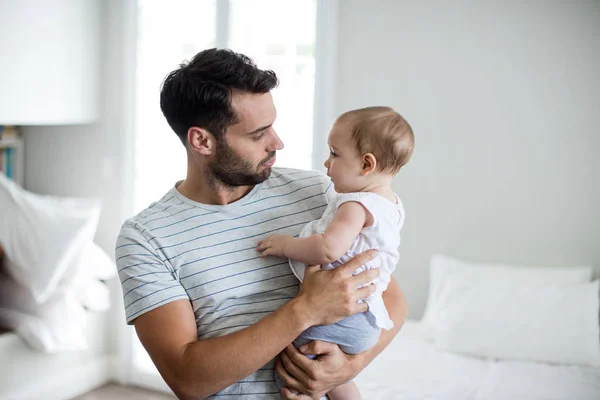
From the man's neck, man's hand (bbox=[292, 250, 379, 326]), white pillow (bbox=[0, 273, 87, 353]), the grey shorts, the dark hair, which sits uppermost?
the dark hair

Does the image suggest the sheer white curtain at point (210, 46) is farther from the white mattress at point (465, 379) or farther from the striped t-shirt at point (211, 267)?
the striped t-shirt at point (211, 267)

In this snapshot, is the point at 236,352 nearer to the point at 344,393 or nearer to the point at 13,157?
the point at 344,393

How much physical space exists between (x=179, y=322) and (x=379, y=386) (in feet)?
4.27

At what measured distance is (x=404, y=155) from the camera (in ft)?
4.99

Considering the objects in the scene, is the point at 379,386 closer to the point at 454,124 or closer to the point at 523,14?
the point at 454,124

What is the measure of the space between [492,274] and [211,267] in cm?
182

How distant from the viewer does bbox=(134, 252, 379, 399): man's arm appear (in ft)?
4.31

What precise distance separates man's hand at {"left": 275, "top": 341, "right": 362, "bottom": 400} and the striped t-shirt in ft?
0.17

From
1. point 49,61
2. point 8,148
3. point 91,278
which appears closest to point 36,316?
point 91,278

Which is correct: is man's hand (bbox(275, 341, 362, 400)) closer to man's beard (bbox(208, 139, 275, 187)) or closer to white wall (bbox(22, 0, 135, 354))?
man's beard (bbox(208, 139, 275, 187))

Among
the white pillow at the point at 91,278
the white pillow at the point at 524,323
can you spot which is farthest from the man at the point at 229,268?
the white pillow at the point at 91,278

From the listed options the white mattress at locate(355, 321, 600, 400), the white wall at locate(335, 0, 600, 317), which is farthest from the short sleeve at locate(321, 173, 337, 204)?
the white wall at locate(335, 0, 600, 317)

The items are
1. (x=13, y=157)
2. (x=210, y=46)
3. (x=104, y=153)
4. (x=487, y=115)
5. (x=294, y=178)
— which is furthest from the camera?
(x=13, y=157)

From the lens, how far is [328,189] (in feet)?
5.36
